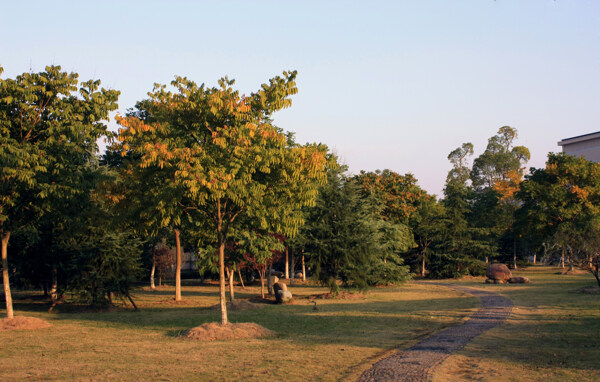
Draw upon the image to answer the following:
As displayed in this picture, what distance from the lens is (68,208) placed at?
68.0 feet

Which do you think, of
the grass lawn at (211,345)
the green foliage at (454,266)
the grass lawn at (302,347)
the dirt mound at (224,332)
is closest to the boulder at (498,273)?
the green foliage at (454,266)

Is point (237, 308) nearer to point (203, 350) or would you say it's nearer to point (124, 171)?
point (124, 171)

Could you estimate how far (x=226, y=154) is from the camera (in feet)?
53.4

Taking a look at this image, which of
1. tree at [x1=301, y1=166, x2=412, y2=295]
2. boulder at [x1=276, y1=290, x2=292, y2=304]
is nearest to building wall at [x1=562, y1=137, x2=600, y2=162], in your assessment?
tree at [x1=301, y1=166, x2=412, y2=295]

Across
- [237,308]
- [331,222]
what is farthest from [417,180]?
[237,308]

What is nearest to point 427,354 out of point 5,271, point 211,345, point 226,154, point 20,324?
point 211,345

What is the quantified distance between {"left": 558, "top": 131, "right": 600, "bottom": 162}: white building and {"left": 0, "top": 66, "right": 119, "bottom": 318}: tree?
79917 mm

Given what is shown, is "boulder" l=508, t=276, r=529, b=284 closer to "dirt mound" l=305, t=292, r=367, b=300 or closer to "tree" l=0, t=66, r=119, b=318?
"dirt mound" l=305, t=292, r=367, b=300

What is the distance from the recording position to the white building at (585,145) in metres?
79.2

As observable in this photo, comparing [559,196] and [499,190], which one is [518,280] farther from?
[499,190]

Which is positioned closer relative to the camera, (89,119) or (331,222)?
(89,119)

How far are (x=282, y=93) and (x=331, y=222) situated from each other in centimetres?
1759

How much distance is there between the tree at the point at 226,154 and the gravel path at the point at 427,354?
645 cm

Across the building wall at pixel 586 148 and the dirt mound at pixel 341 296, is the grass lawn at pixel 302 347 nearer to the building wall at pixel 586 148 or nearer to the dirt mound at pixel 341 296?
the dirt mound at pixel 341 296
